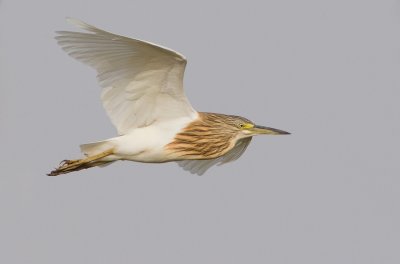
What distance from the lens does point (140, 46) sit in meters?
16.0

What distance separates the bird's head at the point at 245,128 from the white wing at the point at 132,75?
63 cm

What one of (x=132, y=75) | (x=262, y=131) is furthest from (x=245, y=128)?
(x=132, y=75)

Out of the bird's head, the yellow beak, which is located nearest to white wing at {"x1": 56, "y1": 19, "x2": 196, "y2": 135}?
the bird's head

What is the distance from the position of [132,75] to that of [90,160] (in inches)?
52.9

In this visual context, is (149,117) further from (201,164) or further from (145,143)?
(201,164)

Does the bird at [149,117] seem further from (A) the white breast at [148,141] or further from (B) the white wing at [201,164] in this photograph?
(B) the white wing at [201,164]

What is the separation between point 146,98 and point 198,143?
0.99 m

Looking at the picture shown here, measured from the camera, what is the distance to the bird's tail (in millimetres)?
17031

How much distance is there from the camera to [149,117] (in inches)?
676

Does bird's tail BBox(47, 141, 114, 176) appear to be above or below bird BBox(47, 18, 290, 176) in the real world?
below

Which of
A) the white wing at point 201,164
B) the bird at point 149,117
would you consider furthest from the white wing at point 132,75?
the white wing at point 201,164

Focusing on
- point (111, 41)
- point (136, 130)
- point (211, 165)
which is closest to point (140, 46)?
point (111, 41)

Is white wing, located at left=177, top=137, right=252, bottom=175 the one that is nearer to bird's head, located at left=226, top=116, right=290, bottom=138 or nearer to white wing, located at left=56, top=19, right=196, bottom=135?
bird's head, located at left=226, top=116, right=290, bottom=138

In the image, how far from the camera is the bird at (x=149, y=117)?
16.3m
